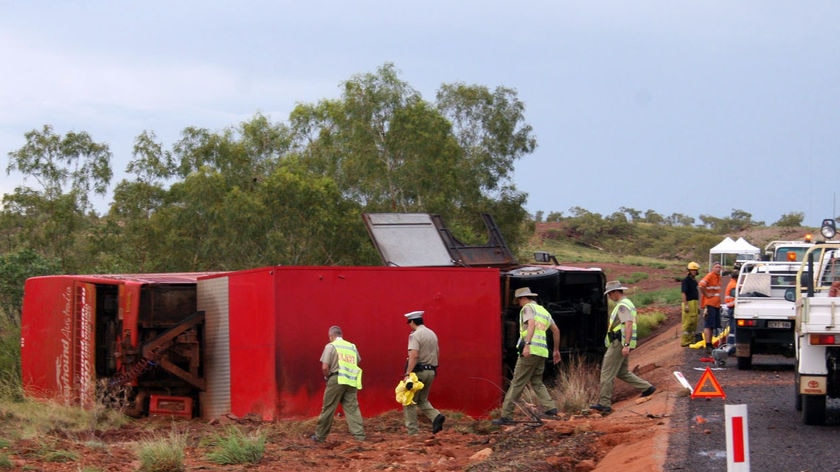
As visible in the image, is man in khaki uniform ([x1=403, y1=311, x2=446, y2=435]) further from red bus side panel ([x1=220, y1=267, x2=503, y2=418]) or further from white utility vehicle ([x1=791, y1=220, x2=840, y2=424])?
white utility vehicle ([x1=791, y1=220, x2=840, y2=424])

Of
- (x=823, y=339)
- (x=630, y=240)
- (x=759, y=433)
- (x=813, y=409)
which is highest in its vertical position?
(x=630, y=240)

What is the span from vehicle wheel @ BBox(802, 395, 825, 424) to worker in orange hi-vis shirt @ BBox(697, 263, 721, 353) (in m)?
7.96

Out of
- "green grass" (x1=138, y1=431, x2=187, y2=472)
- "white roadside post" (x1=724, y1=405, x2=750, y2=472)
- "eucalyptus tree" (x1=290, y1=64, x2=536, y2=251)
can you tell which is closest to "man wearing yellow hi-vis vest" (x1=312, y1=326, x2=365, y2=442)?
"green grass" (x1=138, y1=431, x2=187, y2=472)

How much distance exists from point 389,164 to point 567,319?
25418 millimetres

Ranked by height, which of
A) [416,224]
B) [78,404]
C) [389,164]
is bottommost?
[78,404]

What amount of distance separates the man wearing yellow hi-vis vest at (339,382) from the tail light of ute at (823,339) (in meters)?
5.38

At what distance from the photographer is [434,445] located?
1298 centimetres

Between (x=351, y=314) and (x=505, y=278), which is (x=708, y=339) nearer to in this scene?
(x=505, y=278)

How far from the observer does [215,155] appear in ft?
149

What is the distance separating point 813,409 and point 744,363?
256 inches

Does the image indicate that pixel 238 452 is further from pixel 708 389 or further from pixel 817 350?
pixel 817 350

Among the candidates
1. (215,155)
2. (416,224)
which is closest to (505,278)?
(416,224)

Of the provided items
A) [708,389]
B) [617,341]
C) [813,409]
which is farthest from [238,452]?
[813,409]

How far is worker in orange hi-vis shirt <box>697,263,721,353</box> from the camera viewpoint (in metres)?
19.7
